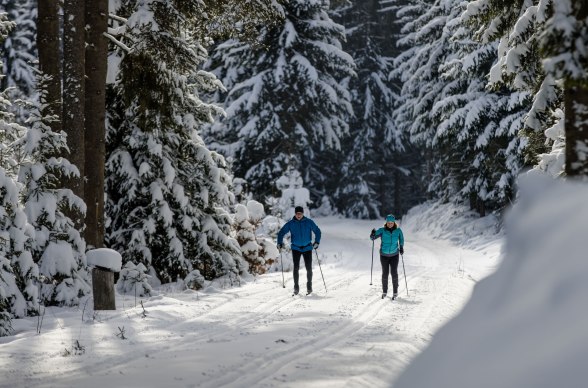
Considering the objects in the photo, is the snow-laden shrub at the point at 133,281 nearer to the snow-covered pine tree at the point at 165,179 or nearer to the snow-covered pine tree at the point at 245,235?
the snow-covered pine tree at the point at 165,179

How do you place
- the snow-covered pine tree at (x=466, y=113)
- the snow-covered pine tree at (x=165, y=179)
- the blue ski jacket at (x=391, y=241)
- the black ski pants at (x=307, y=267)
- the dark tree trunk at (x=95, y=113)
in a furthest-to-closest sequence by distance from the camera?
the snow-covered pine tree at (x=466, y=113) < the black ski pants at (x=307, y=267) < the blue ski jacket at (x=391, y=241) < the snow-covered pine tree at (x=165, y=179) < the dark tree trunk at (x=95, y=113)

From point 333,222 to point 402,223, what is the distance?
4404mm

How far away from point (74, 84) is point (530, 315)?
31.9ft

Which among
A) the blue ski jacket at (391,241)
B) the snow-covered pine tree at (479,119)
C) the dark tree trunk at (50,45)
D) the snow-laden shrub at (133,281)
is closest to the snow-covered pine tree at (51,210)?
the dark tree trunk at (50,45)

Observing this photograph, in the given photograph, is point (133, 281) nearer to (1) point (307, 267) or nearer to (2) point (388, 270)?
(1) point (307, 267)

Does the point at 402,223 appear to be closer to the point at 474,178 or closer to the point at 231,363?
the point at 474,178

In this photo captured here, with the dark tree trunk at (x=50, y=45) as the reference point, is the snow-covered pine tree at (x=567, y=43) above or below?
below

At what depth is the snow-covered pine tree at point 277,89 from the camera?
26156 mm

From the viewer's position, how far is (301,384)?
18.6ft

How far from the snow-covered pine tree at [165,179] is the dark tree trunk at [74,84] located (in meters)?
1.19

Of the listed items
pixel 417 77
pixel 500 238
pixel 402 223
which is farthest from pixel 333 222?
pixel 500 238

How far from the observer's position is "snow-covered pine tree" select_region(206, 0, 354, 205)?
85.8 ft

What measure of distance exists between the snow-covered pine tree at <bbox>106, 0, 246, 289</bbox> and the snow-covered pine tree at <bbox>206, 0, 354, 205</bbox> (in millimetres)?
11932

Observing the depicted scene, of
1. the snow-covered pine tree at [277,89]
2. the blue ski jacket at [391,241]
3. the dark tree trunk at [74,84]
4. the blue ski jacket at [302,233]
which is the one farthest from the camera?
the snow-covered pine tree at [277,89]
